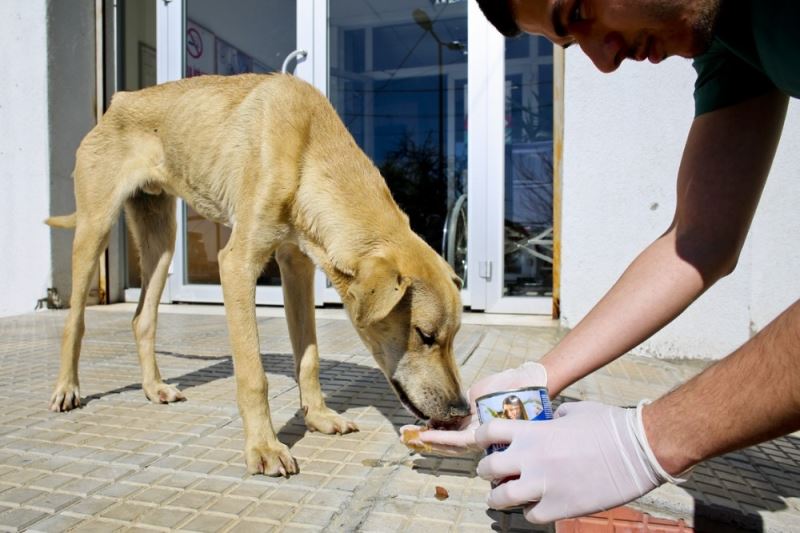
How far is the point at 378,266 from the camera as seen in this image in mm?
2244

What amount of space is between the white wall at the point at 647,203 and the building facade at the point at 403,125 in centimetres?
2

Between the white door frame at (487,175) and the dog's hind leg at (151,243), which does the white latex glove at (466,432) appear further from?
the white door frame at (487,175)

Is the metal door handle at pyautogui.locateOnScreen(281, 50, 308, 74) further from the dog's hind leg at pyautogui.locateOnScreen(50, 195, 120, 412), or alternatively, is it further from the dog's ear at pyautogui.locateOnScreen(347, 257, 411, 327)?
the dog's ear at pyautogui.locateOnScreen(347, 257, 411, 327)

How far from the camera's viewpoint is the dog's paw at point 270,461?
208cm

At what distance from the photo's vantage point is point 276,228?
2521 mm

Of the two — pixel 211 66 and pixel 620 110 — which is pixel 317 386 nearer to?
pixel 620 110

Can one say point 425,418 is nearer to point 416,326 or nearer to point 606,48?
point 416,326

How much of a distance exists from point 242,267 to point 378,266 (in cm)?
62

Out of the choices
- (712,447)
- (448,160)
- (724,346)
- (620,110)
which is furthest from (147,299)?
(448,160)

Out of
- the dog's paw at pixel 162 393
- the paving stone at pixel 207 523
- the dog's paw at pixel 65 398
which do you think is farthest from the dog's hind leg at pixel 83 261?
the paving stone at pixel 207 523

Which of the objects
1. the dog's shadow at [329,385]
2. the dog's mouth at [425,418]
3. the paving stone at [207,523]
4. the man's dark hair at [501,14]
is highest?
the man's dark hair at [501,14]

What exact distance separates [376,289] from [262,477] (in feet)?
2.57

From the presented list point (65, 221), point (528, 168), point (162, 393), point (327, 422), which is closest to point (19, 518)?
point (327, 422)

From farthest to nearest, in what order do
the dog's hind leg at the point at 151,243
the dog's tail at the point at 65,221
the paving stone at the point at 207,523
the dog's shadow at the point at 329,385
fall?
the dog's tail at the point at 65,221 → the dog's hind leg at the point at 151,243 → the dog's shadow at the point at 329,385 → the paving stone at the point at 207,523
